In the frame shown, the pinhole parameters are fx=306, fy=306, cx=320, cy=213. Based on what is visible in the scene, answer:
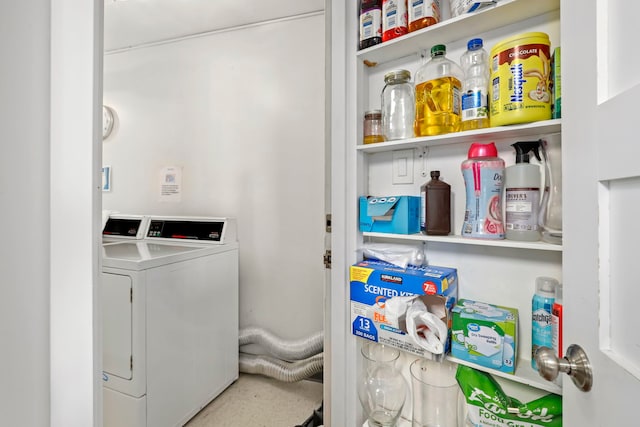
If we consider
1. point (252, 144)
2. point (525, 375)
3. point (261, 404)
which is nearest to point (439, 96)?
point (525, 375)

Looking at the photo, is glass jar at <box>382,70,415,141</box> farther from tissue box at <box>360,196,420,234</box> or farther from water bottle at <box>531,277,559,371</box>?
water bottle at <box>531,277,559,371</box>

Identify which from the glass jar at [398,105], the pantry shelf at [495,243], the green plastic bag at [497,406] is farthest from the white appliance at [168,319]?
the green plastic bag at [497,406]

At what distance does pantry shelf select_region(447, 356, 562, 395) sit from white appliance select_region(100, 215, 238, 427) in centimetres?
136

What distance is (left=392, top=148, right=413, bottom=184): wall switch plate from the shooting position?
120cm

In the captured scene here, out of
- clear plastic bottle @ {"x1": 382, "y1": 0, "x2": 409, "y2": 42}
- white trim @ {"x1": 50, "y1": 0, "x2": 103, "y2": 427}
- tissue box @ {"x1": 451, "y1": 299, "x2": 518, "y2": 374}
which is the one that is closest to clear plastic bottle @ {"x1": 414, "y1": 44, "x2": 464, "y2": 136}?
clear plastic bottle @ {"x1": 382, "y1": 0, "x2": 409, "y2": 42}

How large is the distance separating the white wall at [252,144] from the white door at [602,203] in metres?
1.54

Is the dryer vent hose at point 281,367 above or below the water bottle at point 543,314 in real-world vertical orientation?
below

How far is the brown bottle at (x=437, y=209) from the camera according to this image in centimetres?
105

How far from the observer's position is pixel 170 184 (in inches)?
98.9
